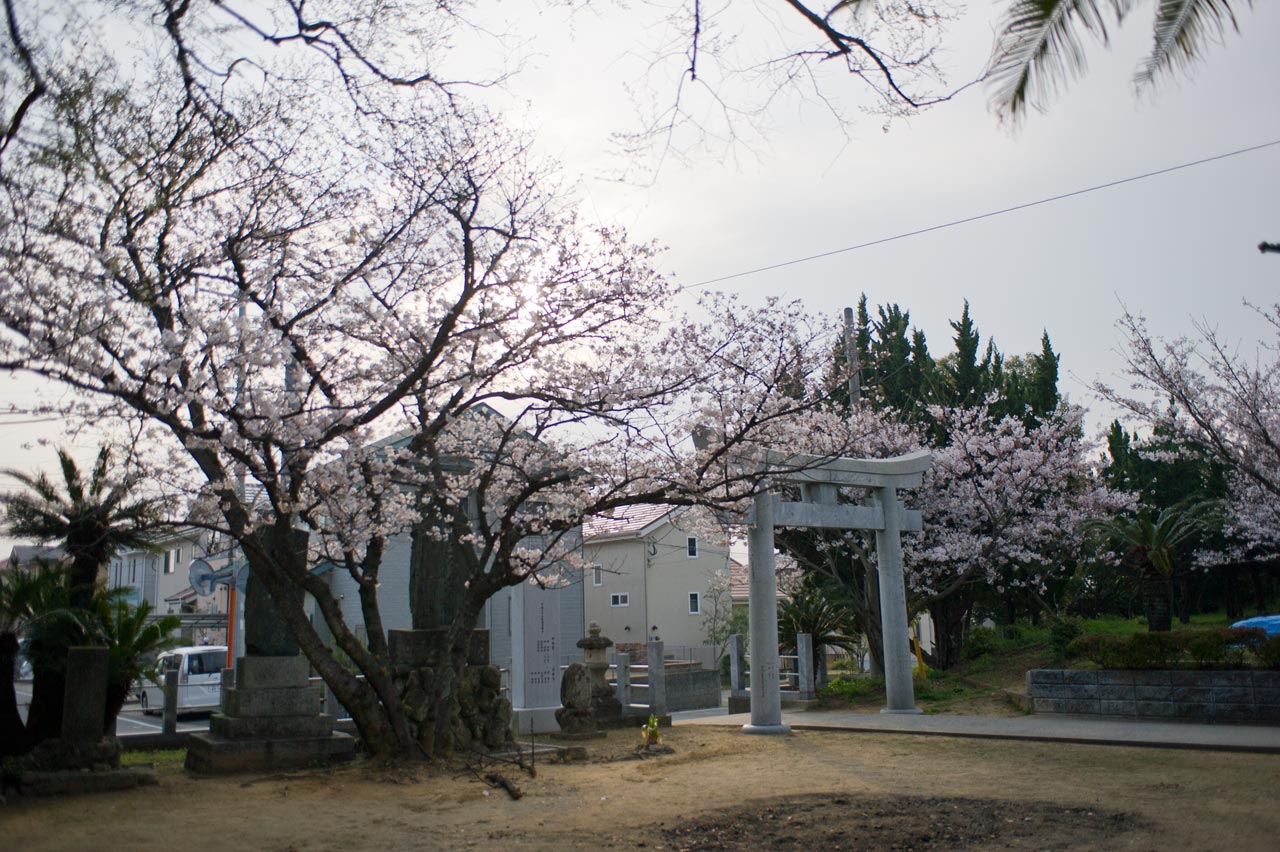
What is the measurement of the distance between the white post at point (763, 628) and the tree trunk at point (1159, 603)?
6.48 metres

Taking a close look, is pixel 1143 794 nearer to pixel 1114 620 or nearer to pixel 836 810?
pixel 836 810

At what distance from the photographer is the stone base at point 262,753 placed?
10.6 m

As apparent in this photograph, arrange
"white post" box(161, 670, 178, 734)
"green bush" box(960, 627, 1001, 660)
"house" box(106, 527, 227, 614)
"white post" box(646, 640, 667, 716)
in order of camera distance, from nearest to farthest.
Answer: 1. "white post" box(161, 670, 178, 734)
2. "white post" box(646, 640, 667, 716)
3. "green bush" box(960, 627, 1001, 660)
4. "house" box(106, 527, 227, 614)

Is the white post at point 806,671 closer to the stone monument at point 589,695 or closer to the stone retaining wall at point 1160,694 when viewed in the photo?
the stone monument at point 589,695

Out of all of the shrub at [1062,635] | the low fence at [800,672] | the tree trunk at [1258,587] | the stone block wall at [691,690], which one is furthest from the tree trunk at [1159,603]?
the tree trunk at [1258,587]

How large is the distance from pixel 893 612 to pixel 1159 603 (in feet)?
13.9

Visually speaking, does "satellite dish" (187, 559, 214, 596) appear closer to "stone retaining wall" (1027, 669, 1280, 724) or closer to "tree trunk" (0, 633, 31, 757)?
"tree trunk" (0, 633, 31, 757)

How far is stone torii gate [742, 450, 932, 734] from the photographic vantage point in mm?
14461

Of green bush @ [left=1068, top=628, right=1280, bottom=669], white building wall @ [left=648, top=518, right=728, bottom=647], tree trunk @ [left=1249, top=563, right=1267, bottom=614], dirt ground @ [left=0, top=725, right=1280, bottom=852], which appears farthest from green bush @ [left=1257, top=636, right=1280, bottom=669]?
white building wall @ [left=648, top=518, right=728, bottom=647]

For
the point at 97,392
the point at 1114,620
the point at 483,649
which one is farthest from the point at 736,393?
the point at 1114,620

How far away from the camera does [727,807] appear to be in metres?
7.96

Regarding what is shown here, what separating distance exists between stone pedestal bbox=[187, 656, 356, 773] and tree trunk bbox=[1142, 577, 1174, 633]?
1261cm

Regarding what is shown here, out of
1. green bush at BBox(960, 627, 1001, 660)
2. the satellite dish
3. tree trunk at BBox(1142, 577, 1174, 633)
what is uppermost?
the satellite dish

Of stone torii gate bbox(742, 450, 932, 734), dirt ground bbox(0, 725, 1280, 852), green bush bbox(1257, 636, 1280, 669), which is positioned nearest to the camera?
dirt ground bbox(0, 725, 1280, 852)
